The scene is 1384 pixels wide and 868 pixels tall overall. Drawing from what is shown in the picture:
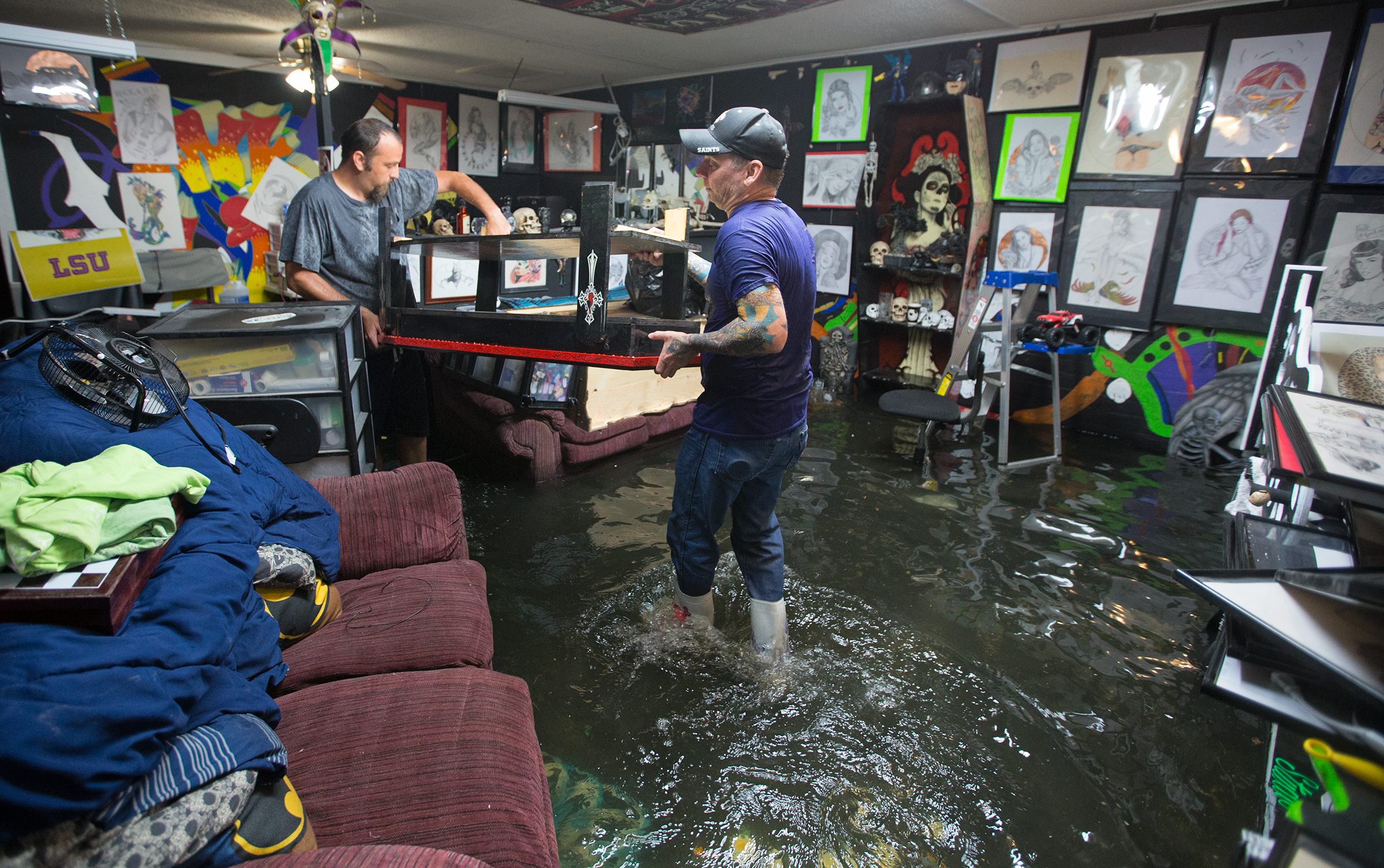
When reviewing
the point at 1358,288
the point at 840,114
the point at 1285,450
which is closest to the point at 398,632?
the point at 1285,450

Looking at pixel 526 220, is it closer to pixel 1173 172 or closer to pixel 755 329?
pixel 1173 172

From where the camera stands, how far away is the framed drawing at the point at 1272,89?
167 inches

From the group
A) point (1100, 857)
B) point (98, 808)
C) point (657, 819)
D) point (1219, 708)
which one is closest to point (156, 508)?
point (98, 808)

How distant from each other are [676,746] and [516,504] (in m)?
2.00

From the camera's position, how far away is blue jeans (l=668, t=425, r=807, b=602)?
6.98ft

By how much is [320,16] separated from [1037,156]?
4.98 m

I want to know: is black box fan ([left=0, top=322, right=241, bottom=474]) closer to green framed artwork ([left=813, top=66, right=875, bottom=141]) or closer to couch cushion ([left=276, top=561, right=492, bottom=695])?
couch cushion ([left=276, top=561, right=492, bottom=695])

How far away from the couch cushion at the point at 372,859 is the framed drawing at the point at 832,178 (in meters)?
6.57

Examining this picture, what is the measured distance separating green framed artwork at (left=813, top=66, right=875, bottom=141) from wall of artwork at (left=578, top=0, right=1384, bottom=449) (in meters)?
0.08

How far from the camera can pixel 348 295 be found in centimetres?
327

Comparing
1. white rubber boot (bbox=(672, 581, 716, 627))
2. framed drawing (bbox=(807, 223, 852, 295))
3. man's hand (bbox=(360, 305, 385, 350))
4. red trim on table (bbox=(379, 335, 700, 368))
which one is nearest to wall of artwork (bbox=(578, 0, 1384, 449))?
framed drawing (bbox=(807, 223, 852, 295))

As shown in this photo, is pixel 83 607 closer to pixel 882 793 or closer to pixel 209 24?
pixel 882 793

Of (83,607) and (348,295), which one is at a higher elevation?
(348,295)

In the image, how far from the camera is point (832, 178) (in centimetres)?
678
